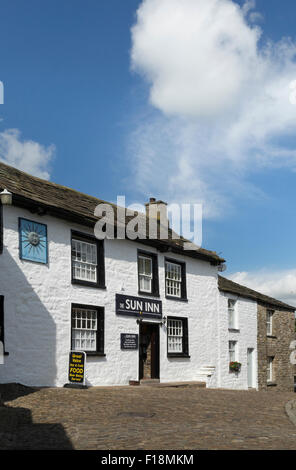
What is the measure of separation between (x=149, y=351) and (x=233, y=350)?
21.8ft

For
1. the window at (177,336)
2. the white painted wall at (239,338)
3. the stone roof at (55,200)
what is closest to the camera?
the stone roof at (55,200)

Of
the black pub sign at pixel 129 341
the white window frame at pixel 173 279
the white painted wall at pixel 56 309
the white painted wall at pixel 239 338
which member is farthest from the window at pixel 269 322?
the black pub sign at pixel 129 341

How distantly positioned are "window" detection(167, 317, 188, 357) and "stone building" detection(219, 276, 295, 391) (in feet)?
11.4

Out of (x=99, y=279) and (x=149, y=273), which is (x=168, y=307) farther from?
(x=99, y=279)

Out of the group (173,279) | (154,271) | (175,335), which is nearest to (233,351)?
(175,335)

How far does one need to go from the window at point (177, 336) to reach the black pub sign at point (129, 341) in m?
2.41

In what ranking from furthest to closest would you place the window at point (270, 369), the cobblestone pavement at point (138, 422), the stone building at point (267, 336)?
the window at point (270, 369) → the stone building at point (267, 336) → the cobblestone pavement at point (138, 422)

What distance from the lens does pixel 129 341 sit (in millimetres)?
19562

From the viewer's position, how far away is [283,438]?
8.51 meters

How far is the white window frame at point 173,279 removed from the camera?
22359 mm

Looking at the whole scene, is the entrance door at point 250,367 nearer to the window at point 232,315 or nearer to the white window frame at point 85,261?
the window at point 232,315

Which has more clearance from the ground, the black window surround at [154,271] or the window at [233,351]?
the black window surround at [154,271]

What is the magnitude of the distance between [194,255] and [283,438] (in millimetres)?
15616
